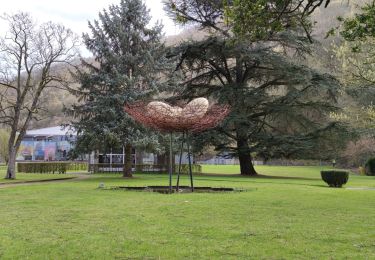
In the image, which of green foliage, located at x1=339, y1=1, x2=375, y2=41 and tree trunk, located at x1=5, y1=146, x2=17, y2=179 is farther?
tree trunk, located at x1=5, y1=146, x2=17, y2=179

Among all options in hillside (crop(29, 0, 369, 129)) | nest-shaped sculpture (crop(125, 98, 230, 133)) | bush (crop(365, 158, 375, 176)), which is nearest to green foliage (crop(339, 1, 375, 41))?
hillside (crop(29, 0, 369, 129))

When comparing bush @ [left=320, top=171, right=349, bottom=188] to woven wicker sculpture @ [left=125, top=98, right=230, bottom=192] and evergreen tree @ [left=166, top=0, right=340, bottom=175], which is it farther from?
evergreen tree @ [left=166, top=0, right=340, bottom=175]

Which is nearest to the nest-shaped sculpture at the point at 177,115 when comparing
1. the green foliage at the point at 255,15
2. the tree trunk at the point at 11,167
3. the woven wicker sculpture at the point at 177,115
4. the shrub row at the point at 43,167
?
the woven wicker sculpture at the point at 177,115

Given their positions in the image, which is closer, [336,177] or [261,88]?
[336,177]

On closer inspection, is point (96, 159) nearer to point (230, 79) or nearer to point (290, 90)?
point (230, 79)

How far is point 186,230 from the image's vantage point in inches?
334

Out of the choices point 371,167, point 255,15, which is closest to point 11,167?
point 255,15

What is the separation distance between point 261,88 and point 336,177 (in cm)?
1351

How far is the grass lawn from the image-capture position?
664cm

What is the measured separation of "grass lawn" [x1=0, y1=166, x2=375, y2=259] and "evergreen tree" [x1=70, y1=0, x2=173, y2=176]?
13.8 meters

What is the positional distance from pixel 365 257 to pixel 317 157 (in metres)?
28.0

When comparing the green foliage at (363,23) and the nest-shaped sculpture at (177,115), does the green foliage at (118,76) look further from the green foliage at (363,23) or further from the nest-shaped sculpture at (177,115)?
the green foliage at (363,23)

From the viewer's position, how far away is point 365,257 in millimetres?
6301

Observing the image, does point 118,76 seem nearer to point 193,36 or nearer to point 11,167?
point 11,167
